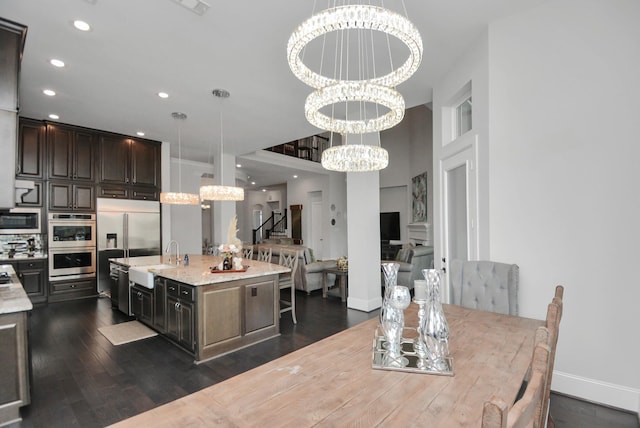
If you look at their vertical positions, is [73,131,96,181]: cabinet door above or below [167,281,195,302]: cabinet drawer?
above

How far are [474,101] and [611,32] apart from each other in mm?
1057

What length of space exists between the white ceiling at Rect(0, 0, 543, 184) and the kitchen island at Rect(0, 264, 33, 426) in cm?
253

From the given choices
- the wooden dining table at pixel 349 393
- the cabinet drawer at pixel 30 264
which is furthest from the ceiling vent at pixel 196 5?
the cabinet drawer at pixel 30 264

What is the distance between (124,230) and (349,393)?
21.2ft

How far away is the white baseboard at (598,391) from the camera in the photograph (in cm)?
224

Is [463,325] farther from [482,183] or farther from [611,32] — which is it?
[611,32]

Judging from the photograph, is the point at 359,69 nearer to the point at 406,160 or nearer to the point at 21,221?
the point at 21,221

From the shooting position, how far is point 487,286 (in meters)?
2.55

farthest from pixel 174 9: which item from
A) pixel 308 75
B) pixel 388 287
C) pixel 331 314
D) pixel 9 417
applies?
pixel 331 314

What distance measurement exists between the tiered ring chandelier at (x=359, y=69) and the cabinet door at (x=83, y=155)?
511 centimetres

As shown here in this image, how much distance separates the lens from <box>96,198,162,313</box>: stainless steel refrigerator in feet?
19.2

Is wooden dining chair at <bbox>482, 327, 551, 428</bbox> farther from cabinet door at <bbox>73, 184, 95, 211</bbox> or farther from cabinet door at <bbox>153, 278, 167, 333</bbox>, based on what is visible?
cabinet door at <bbox>73, 184, 95, 211</bbox>

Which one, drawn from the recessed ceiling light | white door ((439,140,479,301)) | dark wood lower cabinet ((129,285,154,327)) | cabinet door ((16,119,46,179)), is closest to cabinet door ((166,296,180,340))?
dark wood lower cabinet ((129,285,154,327))

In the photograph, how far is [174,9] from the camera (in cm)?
260
